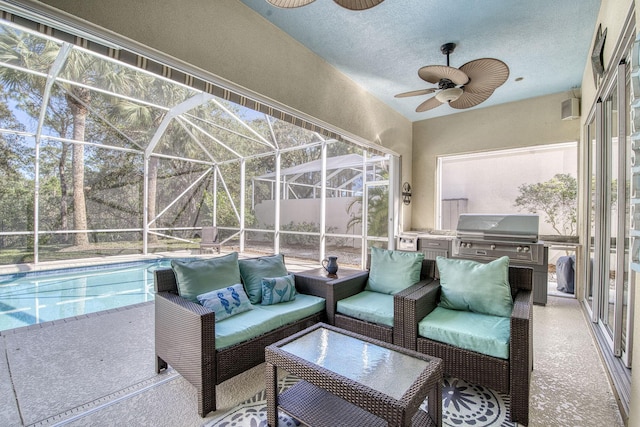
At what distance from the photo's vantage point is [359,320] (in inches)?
94.6

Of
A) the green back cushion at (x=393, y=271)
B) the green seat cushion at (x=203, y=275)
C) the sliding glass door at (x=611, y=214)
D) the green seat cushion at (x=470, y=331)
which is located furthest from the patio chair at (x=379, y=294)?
the sliding glass door at (x=611, y=214)

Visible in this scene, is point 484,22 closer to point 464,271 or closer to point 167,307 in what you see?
point 464,271

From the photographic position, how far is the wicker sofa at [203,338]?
174cm

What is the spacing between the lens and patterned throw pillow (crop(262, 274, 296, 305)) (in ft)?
8.13

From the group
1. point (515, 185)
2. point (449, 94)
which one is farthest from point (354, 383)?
point (515, 185)

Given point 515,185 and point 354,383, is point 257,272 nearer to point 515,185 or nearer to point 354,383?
point 354,383

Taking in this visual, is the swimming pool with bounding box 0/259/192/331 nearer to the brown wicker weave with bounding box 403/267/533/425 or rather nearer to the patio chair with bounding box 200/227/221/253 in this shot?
the patio chair with bounding box 200/227/221/253

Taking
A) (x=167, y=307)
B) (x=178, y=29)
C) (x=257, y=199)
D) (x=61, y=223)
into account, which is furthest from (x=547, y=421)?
(x=61, y=223)

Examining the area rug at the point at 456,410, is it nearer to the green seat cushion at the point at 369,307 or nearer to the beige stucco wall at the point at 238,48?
the green seat cushion at the point at 369,307

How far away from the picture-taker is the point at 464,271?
2324mm

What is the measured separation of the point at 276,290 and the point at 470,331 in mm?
1474

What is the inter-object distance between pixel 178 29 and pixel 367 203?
4.34 meters

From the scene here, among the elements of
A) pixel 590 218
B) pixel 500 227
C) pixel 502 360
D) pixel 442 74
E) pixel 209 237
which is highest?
pixel 442 74

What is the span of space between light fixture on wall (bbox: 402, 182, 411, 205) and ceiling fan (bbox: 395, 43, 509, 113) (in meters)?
2.25
